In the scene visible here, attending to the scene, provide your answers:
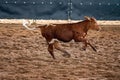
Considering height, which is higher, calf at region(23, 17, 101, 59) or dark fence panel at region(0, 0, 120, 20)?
calf at region(23, 17, 101, 59)

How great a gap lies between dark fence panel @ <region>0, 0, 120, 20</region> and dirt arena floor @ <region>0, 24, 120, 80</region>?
13.3ft

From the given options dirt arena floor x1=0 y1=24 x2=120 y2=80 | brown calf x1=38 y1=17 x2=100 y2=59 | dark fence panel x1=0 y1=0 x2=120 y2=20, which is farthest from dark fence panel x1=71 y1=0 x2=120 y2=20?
brown calf x1=38 y1=17 x2=100 y2=59

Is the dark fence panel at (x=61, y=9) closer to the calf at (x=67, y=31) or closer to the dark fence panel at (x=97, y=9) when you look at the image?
the dark fence panel at (x=97, y=9)

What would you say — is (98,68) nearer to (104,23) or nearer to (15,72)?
(15,72)

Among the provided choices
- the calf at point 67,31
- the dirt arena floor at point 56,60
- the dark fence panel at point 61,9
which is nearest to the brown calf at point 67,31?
the calf at point 67,31

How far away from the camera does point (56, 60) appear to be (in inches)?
373

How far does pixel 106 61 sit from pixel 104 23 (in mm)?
7595

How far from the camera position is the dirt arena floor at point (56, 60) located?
802 cm

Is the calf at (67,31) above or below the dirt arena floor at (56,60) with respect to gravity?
above

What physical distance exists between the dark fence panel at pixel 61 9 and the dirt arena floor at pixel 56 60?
4.06 meters

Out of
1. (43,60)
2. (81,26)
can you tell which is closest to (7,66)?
(43,60)

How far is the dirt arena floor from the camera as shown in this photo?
8.02 m

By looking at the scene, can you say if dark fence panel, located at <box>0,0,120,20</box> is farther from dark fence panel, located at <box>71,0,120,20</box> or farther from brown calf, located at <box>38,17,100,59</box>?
brown calf, located at <box>38,17,100,59</box>

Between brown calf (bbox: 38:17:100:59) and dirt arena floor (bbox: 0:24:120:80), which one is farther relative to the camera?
brown calf (bbox: 38:17:100:59)
